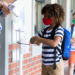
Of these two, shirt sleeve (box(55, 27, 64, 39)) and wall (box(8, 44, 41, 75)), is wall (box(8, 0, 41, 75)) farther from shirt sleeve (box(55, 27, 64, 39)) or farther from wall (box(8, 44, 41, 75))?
shirt sleeve (box(55, 27, 64, 39))

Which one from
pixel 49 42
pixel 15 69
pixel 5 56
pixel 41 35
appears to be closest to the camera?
pixel 49 42

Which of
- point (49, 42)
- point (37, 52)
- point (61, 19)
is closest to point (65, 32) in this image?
point (61, 19)

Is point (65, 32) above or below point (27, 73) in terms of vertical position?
above

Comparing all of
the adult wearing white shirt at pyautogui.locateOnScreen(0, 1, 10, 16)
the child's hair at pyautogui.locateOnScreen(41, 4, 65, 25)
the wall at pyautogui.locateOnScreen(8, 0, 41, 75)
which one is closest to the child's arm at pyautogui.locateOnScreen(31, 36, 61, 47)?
the child's hair at pyautogui.locateOnScreen(41, 4, 65, 25)

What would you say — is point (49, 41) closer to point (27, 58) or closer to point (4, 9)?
point (4, 9)

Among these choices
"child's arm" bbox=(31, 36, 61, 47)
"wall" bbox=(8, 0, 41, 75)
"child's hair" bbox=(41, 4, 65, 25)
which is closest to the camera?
"child's arm" bbox=(31, 36, 61, 47)

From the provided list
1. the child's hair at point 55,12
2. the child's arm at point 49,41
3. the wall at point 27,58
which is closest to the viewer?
the child's arm at point 49,41

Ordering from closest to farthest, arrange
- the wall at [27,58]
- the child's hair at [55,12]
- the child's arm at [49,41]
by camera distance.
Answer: the child's arm at [49,41] < the child's hair at [55,12] < the wall at [27,58]

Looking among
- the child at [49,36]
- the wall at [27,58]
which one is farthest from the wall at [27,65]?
the child at [49,36]

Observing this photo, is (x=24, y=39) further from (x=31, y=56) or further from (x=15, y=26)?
(x=31, y=56)

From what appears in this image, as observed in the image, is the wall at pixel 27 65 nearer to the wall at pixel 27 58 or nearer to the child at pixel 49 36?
the wall at pixel 27 58

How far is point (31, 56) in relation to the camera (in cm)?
449

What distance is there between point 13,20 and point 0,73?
0.89 meters

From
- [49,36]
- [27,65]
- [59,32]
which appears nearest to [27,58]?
[27,65]
